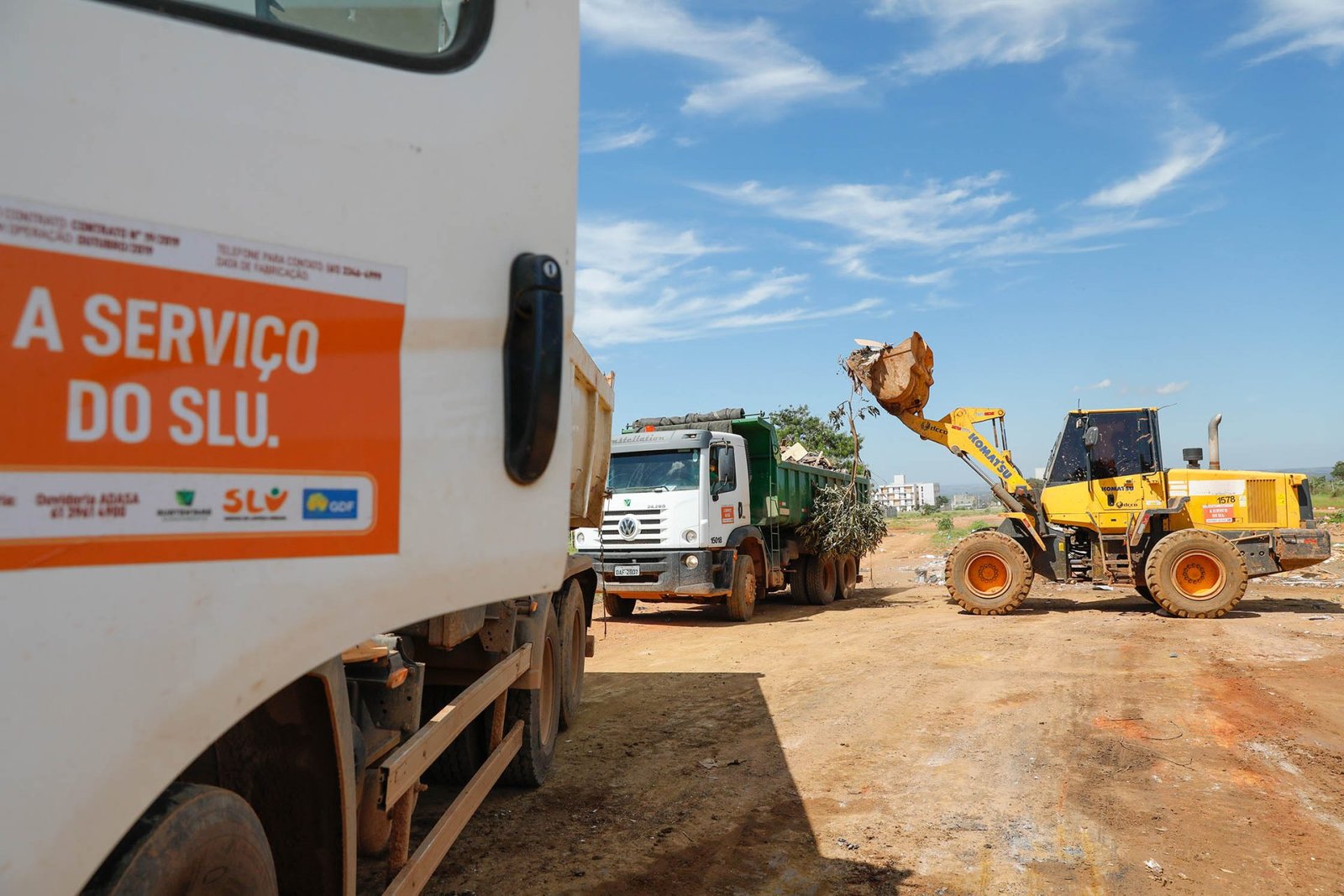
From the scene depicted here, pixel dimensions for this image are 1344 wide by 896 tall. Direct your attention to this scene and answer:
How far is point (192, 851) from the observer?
1663mm

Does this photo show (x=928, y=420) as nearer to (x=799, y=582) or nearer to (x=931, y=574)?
(x=799, y=582)

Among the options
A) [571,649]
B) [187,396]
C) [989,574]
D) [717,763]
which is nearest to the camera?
[187,396]

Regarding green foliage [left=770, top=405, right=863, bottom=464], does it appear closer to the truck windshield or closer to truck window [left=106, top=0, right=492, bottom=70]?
the truck windshield

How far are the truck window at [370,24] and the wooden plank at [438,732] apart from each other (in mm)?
1860

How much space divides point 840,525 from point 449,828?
13.1 meters

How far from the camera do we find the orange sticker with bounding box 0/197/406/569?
1284mm

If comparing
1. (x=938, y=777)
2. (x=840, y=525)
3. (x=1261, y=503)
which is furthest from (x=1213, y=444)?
(x=938, y=777)

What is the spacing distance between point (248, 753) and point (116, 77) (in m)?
1.49

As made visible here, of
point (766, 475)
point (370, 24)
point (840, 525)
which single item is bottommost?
point (840, 525)

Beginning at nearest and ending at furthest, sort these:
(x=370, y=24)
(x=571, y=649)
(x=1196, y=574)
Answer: (x=370, y=24)
(x=571, y=649)
(x=1196, y=574)

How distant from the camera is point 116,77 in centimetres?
140

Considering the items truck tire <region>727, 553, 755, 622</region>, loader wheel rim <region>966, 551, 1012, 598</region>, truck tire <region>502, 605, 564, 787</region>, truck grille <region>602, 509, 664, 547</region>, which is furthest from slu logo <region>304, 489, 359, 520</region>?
loader wheel rim <region>966, 551, 1012, 598</region>

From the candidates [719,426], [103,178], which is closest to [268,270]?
[103,178]

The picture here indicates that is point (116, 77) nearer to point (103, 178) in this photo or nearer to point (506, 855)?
point (103, 178)
